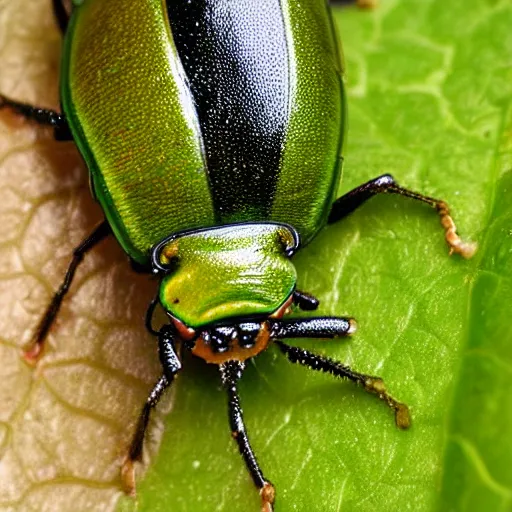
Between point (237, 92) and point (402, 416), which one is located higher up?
point (237, 92)

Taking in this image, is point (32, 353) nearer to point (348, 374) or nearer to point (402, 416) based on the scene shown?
point (348, 374)

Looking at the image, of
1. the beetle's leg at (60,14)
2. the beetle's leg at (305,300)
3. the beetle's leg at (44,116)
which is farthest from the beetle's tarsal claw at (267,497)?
the beetle's leg at (60,14)

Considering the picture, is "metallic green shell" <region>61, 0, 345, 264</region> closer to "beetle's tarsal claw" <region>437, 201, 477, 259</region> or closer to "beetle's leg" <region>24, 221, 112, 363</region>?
"beetle's leg" <region>24, 221, 112, 363</region>

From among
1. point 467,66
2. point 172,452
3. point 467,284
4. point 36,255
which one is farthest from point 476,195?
point 36,255

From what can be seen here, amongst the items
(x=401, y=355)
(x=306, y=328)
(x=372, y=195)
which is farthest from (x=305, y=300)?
(x=372, y=195)

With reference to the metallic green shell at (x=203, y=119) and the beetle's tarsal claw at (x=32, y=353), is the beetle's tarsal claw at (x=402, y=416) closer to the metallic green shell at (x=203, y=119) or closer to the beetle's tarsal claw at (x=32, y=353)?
the metallic green shell at (x=203, y=119)

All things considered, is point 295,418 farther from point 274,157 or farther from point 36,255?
point 36,255

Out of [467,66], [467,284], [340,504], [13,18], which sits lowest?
[340,504]
